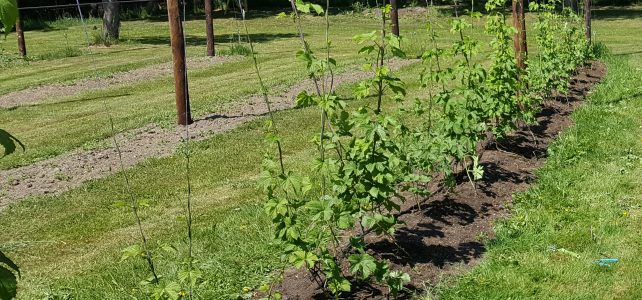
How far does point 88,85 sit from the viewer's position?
15992 mm

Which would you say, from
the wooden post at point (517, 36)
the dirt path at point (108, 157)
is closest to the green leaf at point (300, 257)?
the dirt path at point (108, 157)

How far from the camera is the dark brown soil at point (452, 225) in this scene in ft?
15.8

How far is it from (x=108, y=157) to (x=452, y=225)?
5220mm

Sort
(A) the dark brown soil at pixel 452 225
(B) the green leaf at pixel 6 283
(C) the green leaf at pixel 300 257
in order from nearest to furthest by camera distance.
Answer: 1. (B) the green leaf at pixel 6 283
2. (C) the green leaf at pixel 300 257
3. (A) the dark brown soil at pixel 452 225

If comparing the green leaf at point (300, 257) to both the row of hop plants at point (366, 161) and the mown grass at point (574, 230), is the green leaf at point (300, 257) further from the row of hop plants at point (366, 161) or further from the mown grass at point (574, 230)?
the mown grass at point (574, 230)

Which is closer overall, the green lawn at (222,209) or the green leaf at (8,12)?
the green leaf at (8,12)

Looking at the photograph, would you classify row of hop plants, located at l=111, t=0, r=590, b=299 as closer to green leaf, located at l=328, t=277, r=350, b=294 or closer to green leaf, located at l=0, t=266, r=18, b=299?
green leaf, located at l=328, t=277, r=350, b=294

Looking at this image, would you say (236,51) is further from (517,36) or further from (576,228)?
(576,228)

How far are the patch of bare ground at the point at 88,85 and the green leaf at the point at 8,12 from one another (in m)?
12.7

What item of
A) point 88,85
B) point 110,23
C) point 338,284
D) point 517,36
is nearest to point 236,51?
point 88,85

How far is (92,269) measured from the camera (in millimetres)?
5750

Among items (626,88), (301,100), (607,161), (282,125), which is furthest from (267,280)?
(626,88)

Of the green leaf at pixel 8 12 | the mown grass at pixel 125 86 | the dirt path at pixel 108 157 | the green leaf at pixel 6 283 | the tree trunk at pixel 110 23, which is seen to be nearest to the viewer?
the green leaf at pixel 8 12

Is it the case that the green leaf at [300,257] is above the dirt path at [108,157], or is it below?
above
